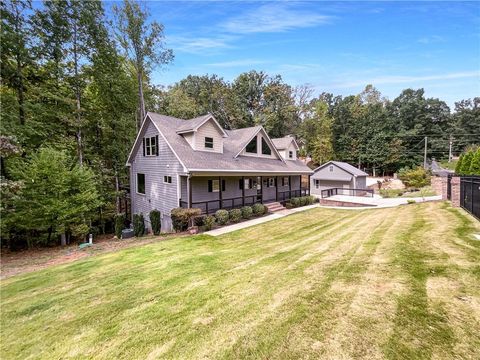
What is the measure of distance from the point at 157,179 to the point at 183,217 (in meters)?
4.47

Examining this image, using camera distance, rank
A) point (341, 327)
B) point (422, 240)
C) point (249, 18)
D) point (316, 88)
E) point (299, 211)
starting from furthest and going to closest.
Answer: point (316, 88) → point (299, 211) → point (249, 18) → point (422, 240) → point (341, 327)

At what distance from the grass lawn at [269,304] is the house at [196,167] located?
245 inches

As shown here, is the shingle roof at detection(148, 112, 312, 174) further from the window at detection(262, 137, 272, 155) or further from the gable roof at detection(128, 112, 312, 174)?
the window at detection(262, 137, 272, 155)

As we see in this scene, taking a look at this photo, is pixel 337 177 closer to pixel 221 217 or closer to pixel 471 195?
pixel 471 195

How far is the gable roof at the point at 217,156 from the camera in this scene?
44.8 ft

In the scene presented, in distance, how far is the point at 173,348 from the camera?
3.61m

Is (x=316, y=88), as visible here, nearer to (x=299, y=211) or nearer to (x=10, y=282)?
(x=299, y=211)

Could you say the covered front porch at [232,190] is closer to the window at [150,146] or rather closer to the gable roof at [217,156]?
the gable roof at [217,156]

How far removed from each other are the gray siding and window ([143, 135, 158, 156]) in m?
0.27

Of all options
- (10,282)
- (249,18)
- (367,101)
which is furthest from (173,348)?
(367,101)

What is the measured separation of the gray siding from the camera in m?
14.2

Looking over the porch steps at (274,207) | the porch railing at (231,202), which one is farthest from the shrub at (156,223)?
the porch steps at (274,207)

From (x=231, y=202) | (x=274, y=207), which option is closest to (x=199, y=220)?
(x=231, y=202)

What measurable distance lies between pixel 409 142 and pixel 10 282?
6069cm
